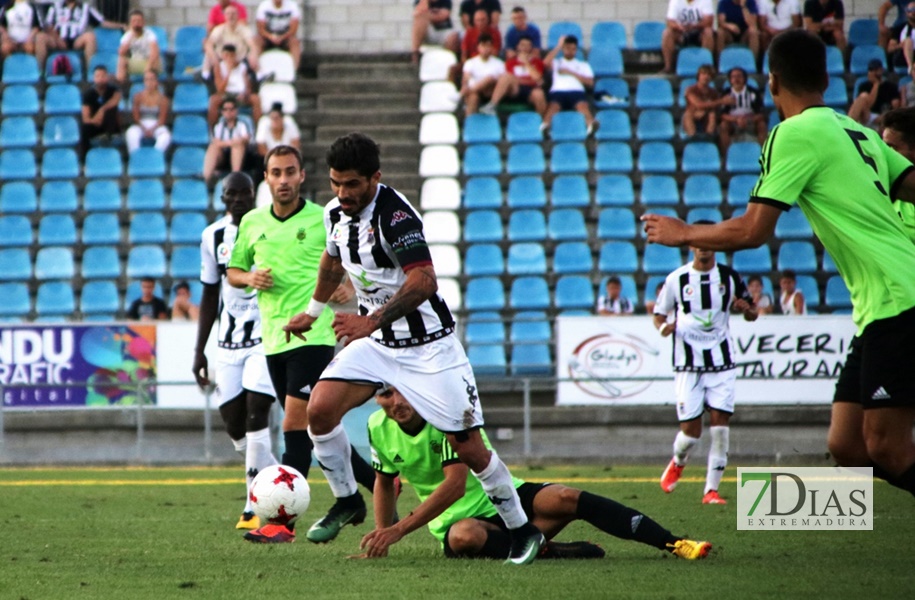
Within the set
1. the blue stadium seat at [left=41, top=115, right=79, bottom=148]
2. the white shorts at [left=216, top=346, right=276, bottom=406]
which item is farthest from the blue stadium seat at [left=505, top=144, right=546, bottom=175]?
the white shorts at [left=216, top=346, right=276, bottom=406]

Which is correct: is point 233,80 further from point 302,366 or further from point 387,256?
point 387,256

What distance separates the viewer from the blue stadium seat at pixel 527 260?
1809 cm

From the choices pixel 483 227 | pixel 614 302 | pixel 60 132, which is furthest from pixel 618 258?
pixel 60 132

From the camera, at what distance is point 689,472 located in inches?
565

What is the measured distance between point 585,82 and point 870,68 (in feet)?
14.0

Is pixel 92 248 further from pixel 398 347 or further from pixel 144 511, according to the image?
pixel 398 347

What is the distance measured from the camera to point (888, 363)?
5.30 m

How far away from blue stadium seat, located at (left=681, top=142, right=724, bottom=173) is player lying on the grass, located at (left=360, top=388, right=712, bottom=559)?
12778 millimetres

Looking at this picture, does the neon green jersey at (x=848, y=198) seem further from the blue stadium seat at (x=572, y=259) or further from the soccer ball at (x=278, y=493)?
the blue stadium seat at (x=572, y=259)

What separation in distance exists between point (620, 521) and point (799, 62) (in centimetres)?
249

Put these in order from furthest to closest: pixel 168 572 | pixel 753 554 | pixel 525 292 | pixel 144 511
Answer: pixel 525 292
pixel 144 511
pixel 753 554
pixel 168 572

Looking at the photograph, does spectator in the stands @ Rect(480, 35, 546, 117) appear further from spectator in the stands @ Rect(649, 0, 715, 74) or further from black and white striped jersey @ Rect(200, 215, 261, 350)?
black and white striped jersey @ Rect(200, 215, 261, 350)

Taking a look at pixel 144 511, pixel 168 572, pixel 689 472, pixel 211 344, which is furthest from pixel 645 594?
pixel 211 344

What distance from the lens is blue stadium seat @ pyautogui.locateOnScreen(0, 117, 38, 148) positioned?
19953mm
